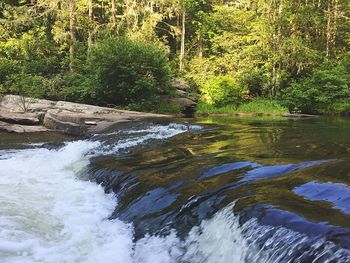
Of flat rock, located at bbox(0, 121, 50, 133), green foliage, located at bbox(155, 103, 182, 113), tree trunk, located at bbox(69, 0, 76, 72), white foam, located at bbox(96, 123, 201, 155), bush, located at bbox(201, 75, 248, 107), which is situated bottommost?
flat rock, located at bbox(0, 121, 50, 133)

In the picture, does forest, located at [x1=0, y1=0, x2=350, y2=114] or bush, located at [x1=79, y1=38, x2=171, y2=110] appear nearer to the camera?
bush, located at [x1=79, y1=38, x2=171, y2=110]

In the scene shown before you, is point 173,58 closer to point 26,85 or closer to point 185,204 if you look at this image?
point 26,85

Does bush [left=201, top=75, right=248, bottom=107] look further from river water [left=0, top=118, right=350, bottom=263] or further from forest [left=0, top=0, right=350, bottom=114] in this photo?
river water [left=0, top=118, right=350, bottom=263]

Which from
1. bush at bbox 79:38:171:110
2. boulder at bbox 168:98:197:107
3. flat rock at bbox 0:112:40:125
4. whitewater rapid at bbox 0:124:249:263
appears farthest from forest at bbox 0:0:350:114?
whitewater rapid at bbox 0:124:249:263

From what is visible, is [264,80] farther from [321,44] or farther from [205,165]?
[205,165]

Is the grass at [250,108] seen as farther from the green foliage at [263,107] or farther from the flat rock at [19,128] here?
the flat rock at [19,128]

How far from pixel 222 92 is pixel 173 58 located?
270 inches

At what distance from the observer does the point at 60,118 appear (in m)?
15.5

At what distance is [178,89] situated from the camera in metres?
24.8

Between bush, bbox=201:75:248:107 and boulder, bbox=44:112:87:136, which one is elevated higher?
bush, bbox=201:75:248:107

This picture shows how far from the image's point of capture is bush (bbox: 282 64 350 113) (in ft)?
72.0

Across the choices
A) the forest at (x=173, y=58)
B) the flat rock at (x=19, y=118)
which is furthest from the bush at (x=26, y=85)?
the flat rock at (x=19, y=118)

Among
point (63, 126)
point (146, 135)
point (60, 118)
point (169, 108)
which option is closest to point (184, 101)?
point (169, 108)

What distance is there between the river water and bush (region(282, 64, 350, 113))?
1306 centimetres
